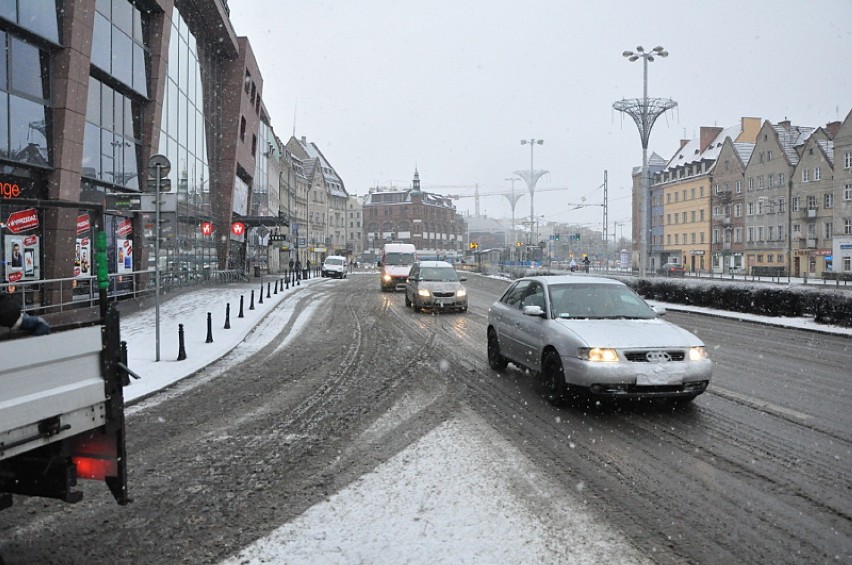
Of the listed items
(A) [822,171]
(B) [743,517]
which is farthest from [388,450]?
(A) [822,171]

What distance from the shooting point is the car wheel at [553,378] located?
26.1 feet

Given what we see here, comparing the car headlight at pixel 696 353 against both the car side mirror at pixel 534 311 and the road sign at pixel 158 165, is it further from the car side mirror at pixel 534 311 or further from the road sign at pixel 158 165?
the road sign at pixel 158 165

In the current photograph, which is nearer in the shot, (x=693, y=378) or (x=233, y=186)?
(x=693, y=378)

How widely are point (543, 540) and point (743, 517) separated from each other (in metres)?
1.39

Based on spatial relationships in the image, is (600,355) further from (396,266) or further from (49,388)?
(396,266)

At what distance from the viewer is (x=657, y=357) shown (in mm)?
7465

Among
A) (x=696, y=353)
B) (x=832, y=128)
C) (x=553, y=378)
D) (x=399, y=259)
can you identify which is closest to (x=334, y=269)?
(x=399, y=259)

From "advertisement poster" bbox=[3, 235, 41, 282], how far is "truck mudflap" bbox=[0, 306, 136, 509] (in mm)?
13848

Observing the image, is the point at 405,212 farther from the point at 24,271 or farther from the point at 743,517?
the point at 743,517

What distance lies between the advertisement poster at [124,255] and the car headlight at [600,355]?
63.1 feet

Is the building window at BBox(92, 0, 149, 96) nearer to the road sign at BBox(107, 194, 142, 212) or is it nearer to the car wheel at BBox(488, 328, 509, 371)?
the road sign at BBox(107, 194, 142, 212)

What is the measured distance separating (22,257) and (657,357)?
1536cm

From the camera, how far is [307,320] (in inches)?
792

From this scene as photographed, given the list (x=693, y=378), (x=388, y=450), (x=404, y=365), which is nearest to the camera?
(x=388, y=450)
